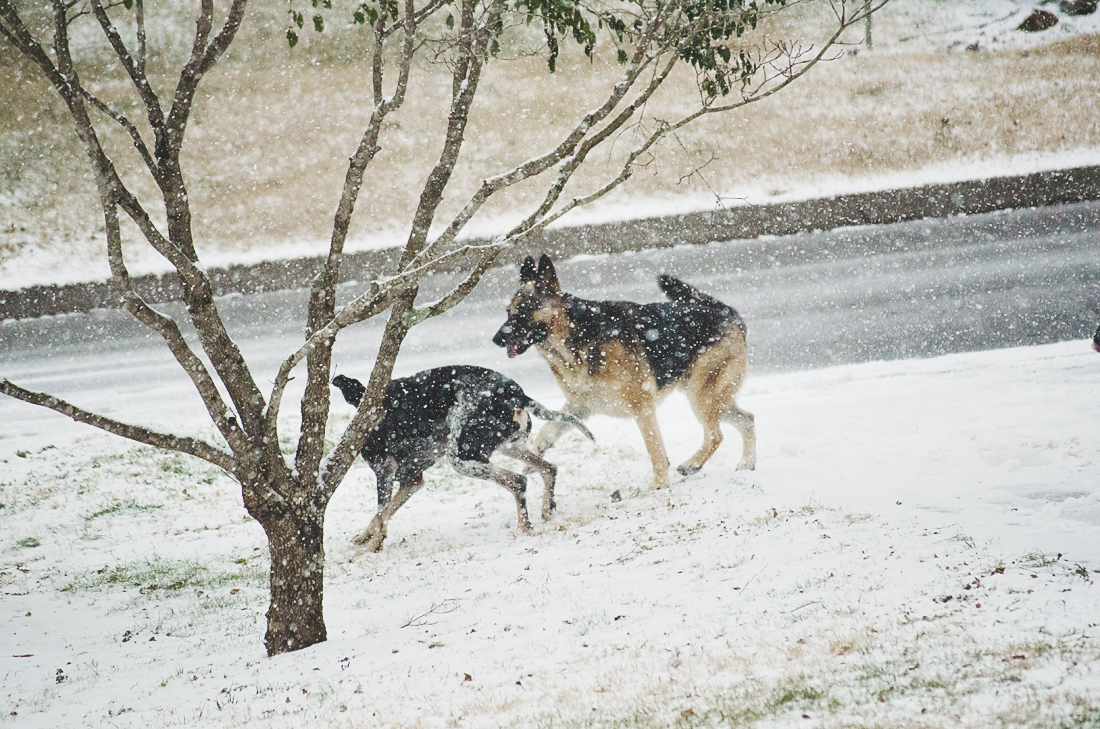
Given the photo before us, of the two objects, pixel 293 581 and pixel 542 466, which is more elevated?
pixel 293 581

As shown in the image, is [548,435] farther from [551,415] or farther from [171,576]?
[171,576]

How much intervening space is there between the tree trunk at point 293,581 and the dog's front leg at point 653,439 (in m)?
2.84

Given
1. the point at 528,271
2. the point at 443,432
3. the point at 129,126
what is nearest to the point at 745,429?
the point at 528,271

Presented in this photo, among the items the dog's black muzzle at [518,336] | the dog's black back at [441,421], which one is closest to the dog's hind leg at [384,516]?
the dog's black back at [441,421]

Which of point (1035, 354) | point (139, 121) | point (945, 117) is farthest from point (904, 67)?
point (139, 121)

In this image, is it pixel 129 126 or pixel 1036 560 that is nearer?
pixel 1036 560

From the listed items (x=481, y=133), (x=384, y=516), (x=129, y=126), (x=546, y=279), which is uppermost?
(x=481, y=133)

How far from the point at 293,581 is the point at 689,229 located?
48.8 feet

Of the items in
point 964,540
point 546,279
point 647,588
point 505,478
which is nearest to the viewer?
point 964,540

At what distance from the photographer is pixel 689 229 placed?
1772cm

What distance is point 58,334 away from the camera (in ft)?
49.4

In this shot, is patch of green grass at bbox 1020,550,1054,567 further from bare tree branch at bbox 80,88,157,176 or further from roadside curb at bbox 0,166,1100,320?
roadside curb at bbox 0,166,1100,320

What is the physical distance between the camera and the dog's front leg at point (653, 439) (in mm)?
6293

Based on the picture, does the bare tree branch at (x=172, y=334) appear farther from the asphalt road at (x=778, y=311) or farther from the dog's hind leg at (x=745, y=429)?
the asphalt road at (x=778, y=311)
